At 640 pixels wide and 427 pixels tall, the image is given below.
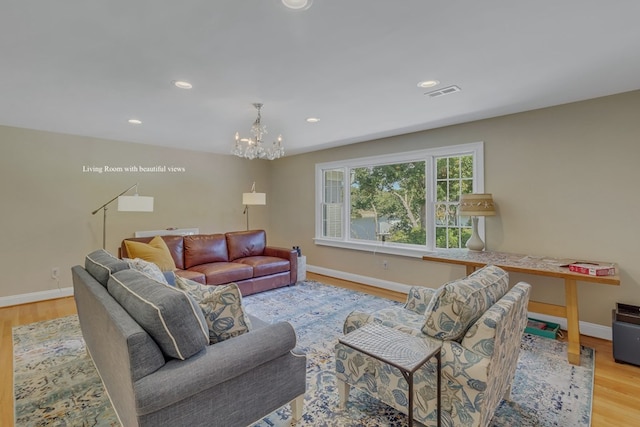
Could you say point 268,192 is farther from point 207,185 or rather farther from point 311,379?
point 311,379

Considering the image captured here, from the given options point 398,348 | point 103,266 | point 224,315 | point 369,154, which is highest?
point 369,154

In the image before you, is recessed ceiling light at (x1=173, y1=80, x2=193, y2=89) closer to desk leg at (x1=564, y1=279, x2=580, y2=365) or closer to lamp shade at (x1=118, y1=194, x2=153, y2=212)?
lamp shade at (x1=118, y1=194, x2=153, y2=212)

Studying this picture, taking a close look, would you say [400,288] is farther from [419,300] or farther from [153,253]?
[153,253]

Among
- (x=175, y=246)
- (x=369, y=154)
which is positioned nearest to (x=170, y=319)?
(x=175, y=246)

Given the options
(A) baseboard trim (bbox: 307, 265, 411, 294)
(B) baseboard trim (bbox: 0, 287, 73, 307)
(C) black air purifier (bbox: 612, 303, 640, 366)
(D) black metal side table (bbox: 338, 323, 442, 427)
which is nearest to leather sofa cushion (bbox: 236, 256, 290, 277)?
(A) baseboard trim (bbox: 307, 265, 411, 294)

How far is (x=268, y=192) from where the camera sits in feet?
22.1

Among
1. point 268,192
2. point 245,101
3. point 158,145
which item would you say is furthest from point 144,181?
point 245,101

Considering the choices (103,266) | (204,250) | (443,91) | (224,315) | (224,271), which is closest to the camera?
(224,315)

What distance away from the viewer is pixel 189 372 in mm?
1323

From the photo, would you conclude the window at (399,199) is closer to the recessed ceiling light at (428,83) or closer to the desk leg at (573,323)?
the desk leg at (573,323)

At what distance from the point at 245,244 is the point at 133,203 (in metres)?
1.77

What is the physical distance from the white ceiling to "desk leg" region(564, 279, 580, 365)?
5.94 feet

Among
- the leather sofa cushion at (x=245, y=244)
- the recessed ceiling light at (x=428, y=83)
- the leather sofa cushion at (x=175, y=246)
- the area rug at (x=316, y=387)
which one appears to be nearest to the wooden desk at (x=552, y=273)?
the area rug at (x=316, y=387)

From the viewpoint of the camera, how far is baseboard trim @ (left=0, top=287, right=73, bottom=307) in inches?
157
